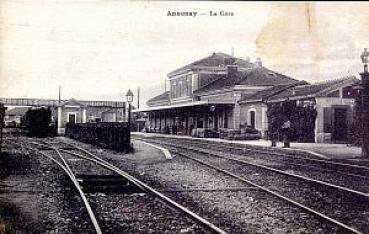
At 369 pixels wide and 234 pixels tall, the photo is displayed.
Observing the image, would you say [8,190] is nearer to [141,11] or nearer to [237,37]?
[141,11]

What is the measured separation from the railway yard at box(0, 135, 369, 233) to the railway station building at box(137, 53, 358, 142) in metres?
5.83

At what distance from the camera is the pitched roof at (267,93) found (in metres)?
13.6

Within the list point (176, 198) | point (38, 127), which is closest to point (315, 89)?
point (38, 127)

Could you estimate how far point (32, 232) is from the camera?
8.87 ft

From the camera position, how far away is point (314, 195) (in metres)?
3.89

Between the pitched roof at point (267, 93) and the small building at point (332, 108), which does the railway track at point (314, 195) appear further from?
the pitched roof at point (267, 93)

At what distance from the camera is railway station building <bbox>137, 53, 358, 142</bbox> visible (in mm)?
11109

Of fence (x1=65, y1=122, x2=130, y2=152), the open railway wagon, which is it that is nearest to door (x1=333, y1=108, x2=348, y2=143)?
fence (x1=65, y1=122, x2=130, y2=152)

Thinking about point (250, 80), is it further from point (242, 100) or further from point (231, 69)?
point (231, 69)

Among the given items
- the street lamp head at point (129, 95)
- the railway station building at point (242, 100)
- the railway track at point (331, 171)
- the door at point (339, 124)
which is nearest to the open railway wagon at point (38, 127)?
the railway station building at point (242, 100)

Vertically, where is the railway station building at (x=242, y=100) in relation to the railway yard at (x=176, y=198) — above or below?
above

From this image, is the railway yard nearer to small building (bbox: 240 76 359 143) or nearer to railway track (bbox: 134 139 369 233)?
railway track (bbox: 134 139 369 233)

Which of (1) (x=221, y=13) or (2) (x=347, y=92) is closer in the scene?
(1) (x=221, y=13)

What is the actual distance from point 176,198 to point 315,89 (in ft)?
28.9
